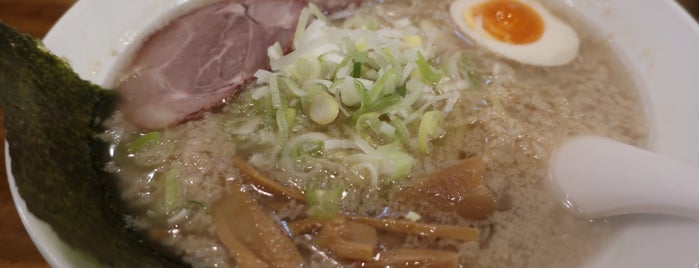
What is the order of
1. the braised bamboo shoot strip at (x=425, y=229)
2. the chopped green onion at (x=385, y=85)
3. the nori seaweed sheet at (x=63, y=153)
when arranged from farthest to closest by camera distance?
the chopped green onion at (x=385, y=85), the braised bamboo shoot strip at (x=425, y=229), the nori seaweed sheet at (x=63, y=153)

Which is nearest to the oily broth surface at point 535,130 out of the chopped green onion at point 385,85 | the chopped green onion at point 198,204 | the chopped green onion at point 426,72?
the chopped green onion at point 426,72

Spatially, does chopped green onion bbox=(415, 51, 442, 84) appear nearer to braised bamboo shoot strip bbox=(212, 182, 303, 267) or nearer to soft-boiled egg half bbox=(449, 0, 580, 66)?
soft-boiled egg half bbox=(449, 0, 580, 66)

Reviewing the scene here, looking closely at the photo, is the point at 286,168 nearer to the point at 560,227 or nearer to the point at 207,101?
the point at 207,101

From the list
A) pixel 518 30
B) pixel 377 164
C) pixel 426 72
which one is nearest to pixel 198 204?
pixel 377 164

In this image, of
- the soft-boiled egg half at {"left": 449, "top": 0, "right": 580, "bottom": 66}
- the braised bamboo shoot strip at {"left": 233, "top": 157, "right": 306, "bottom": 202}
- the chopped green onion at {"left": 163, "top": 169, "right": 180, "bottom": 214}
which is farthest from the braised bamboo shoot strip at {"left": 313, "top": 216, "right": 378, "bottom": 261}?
the soft-boiled egg half at {"left": 449, "top": 0, "right": 580, "bottom": 66}

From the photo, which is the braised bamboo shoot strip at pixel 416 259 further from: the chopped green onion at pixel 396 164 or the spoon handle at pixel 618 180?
the spoon handle at pixel 618 180

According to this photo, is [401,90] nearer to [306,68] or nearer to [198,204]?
[306,68]

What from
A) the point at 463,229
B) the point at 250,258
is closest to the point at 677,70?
the point at 463,229
